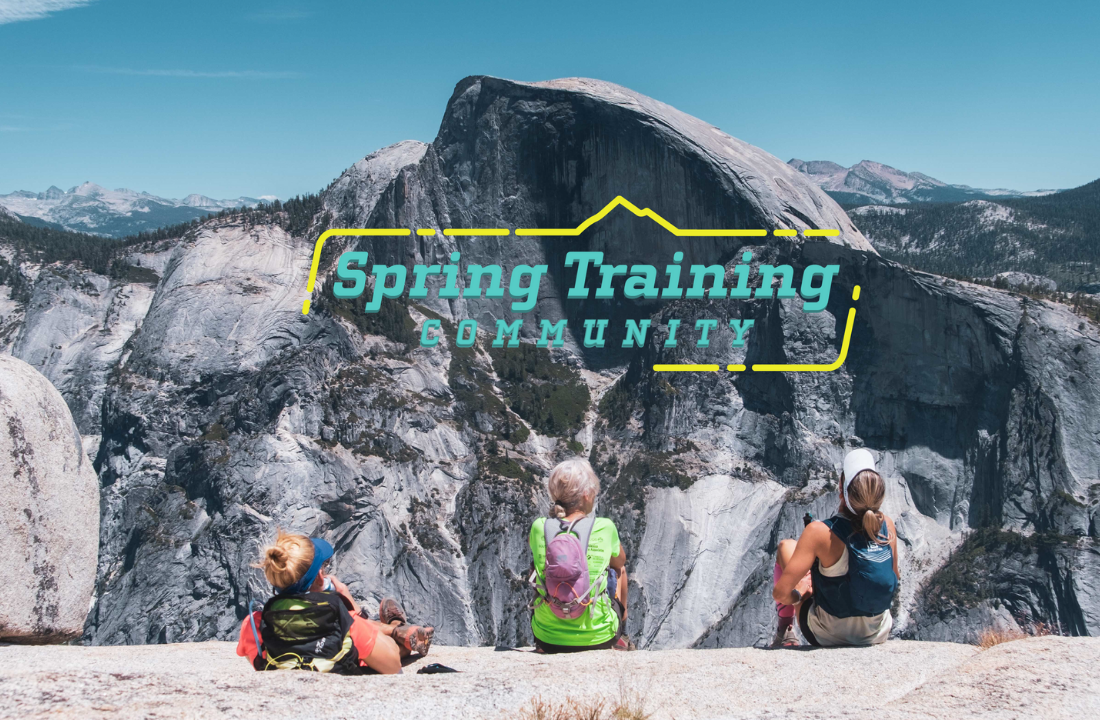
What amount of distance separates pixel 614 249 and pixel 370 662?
95.5m

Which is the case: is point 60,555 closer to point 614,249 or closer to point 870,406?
point 870,406

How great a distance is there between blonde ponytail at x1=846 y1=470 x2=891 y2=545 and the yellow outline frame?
79393 mm

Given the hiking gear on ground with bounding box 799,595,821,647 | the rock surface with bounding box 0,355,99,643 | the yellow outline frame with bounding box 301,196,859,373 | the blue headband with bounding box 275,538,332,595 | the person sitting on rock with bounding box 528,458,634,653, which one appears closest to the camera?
the blue headband with bounding box 275,538,332,595

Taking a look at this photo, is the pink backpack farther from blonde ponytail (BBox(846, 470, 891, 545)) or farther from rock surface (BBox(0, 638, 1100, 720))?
blonde ponytail (BBox(846, 470, 891, 545))

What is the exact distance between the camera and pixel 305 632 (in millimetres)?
9617

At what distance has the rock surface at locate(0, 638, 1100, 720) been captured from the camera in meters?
8.30

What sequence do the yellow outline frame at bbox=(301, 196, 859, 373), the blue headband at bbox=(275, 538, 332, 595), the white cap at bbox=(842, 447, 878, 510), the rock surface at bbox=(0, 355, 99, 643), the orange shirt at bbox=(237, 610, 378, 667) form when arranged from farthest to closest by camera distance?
the yellow outline frame at bbox=(301, 196, 859, 373), the rock surface at bbox=(0, 355, 99, 643), the white cap at bbox=(842, 447, 878, 510), the orange shirt at bbox=(237, 610, 378, 667), the blue headband at bbox=(275, 538, 332, 595)

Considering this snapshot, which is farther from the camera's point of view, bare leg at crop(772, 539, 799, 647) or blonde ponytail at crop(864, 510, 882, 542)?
bare leg at crop(772, 539, 799, 647)

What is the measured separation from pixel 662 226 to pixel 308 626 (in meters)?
93.7

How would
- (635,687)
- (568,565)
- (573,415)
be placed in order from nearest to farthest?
(635,687), (568,565), (573,415)

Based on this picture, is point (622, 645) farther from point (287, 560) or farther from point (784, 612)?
point (287, 560)

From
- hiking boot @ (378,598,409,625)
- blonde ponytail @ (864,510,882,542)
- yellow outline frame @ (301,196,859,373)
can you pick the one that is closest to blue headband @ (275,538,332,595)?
hiking boot @ (378,598,409,625)

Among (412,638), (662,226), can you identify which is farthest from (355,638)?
(662,226)

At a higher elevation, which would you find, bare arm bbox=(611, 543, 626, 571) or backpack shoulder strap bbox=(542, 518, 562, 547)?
backpack shoulder strap bbox=(542, 518, 562, 547)
